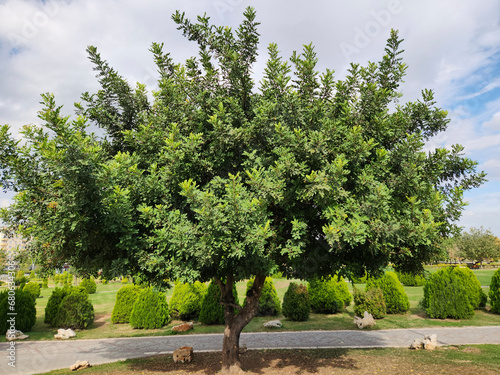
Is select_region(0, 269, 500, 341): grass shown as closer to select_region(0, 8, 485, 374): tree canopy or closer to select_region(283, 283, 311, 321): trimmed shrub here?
select_region(283, 283, 311, 321): trimmed shrub

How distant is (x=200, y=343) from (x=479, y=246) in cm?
4935

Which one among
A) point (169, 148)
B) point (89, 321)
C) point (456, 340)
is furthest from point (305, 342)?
point (89, 321)

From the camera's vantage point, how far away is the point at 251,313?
29.6ft

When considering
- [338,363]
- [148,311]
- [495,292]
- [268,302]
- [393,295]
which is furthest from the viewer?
[268,302]

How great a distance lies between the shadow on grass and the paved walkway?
866mm

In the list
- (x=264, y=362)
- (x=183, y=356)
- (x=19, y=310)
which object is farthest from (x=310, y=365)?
(x=19, y=310)

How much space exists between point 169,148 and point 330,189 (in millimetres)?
3312

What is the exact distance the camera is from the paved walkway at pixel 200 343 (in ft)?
36.2

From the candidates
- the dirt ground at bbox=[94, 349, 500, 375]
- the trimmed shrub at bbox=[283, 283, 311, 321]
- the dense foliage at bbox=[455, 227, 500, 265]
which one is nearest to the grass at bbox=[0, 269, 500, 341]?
the trimmed shrub at bbox=[283, 283, 311, 321]

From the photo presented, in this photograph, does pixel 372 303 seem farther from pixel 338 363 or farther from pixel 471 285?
pixel 338 363

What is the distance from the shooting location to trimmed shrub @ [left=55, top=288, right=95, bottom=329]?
15625 millimetres

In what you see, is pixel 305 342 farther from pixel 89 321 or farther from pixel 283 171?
pixel 89 321

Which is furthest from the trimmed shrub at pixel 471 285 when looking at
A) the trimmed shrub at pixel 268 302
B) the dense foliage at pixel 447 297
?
the trimmed shrub at pixel 268 302

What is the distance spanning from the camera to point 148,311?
1591cm
